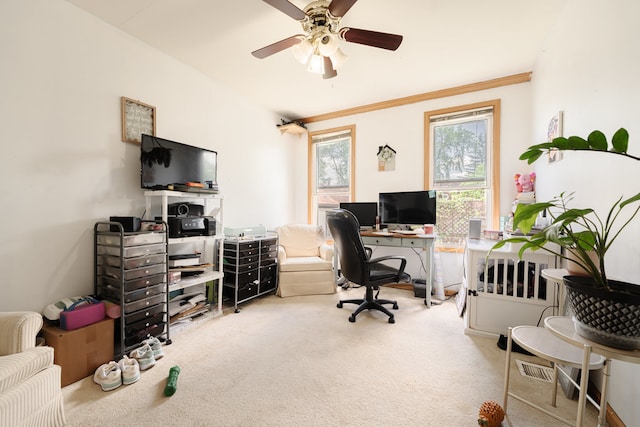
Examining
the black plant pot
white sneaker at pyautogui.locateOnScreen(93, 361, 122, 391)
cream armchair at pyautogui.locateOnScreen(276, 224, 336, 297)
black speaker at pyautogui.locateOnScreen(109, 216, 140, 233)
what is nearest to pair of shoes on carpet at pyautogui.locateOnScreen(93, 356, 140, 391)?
white sneaker at pyautogui.locateOnScreen(93, 361, 122, 391)

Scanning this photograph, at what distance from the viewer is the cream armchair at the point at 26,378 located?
1058 mm

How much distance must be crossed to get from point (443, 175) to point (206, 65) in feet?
10.4

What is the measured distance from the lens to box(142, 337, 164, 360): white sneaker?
5.97 ft

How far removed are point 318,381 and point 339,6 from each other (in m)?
2.39

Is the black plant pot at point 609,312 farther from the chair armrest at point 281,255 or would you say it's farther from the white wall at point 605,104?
the chair armrest at point 281,255

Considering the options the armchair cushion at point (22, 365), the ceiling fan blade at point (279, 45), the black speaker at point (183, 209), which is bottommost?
the armchair cushion at point (22, 365)

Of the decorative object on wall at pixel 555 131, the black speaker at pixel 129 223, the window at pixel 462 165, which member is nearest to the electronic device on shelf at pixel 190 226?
the black speaker at pixel 129 223

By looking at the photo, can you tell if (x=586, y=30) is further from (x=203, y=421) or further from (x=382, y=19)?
(x=203, y=421)

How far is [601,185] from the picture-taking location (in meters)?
1.41

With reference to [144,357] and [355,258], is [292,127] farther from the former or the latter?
[144,357]

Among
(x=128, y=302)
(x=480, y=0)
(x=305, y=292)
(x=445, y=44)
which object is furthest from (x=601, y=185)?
(x=128, y=302)

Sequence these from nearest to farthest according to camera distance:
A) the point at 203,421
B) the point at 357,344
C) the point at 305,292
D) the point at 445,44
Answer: the point at 203,421, the point at 357,344, the point at 445,44, the point at 305,292

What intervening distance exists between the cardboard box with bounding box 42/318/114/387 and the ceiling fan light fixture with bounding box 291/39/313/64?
2.41m

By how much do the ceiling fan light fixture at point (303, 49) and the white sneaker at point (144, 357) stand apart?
2.47 meters
